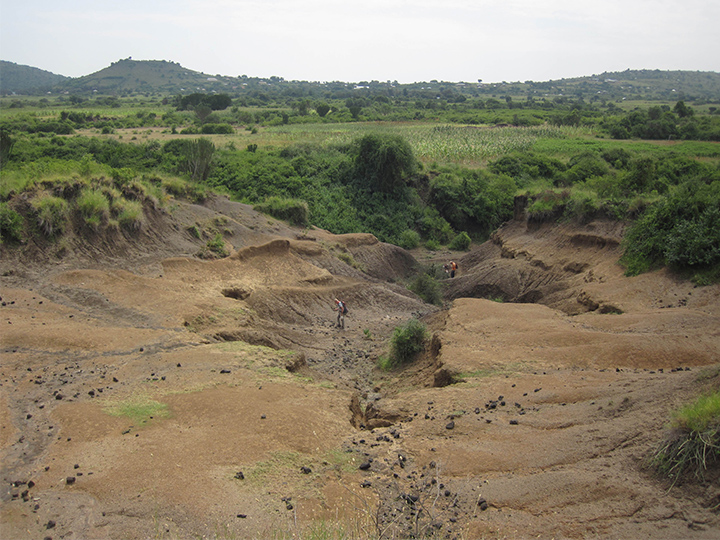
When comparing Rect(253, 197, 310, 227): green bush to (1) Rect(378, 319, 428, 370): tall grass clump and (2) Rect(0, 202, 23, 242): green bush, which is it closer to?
(2) Rect(0, 202, 23, 242): green bush

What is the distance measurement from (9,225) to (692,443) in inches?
627

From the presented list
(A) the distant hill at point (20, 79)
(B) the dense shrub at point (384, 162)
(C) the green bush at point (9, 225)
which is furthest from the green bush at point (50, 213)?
Answer: (A) the distant hill at point (20, 79)

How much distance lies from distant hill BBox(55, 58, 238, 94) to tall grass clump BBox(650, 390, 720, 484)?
498 feet

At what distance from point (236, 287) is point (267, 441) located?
9605 millimetres

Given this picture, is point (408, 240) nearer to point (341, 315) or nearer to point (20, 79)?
point (341, 315)

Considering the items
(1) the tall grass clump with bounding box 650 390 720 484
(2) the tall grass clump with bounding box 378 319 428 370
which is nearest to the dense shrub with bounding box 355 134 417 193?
(2) the tall grass clump with bounding box 378 319 428 370

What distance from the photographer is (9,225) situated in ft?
48.3

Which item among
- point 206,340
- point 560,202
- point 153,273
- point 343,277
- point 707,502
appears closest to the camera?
point 707,502

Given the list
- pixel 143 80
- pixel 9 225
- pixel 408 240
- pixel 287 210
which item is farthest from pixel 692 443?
pixel 143 80

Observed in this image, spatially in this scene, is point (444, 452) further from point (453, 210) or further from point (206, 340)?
point (453, 210)

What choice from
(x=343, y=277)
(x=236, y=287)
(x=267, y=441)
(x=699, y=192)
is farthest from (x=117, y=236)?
(x=699, y=192)

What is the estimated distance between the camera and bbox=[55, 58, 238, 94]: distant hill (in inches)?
5891

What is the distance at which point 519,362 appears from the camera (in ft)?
37.9

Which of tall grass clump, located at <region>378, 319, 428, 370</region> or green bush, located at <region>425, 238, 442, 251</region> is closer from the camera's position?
tall grass clump, located at <region>378, 319, 428, 370</region>
